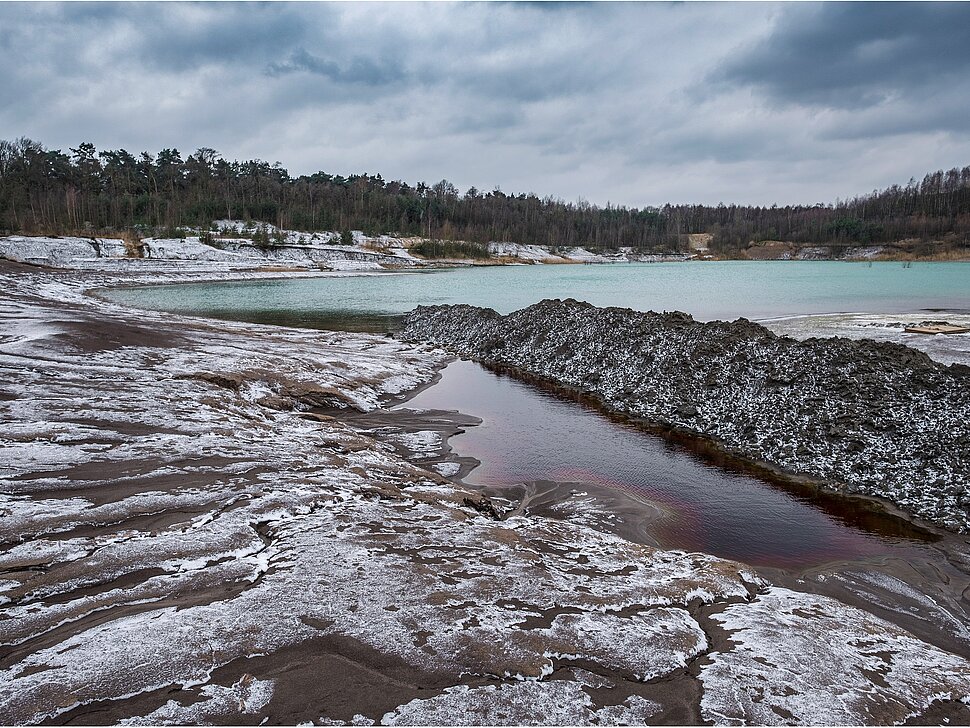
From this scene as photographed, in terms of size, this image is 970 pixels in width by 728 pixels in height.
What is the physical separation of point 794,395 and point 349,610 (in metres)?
12.4

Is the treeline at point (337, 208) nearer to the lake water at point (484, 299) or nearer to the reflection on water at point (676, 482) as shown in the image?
the lake water at point (484, 299)

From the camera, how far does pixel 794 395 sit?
14.0 metres

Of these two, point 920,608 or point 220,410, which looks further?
point 220,410

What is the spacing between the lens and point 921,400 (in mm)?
12172

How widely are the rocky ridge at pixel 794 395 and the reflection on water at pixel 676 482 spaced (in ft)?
3.86

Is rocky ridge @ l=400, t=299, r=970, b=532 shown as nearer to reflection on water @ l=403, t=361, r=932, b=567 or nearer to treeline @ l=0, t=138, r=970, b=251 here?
reflection on water @ l=403, t=361, r=932, b=567

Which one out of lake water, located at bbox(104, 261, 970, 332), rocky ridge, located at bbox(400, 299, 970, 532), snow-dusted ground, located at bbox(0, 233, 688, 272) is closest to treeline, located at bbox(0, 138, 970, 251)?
snow-dusted ground, located at bbox(0, 233, 688, 272)

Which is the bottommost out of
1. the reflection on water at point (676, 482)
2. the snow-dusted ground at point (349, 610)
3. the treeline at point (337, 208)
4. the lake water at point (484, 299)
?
the reflection on water at point (676, 482)

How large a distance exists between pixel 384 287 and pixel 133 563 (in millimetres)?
56517

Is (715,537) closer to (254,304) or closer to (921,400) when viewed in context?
(921,400)

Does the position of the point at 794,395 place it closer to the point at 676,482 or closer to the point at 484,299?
the point at 676,482

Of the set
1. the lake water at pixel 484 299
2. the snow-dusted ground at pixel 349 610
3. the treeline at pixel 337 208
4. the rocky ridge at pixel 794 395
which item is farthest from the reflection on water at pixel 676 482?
the treeline at pixel 337 208

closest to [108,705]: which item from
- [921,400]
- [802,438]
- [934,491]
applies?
[934,491]

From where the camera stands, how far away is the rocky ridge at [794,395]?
1072cm
